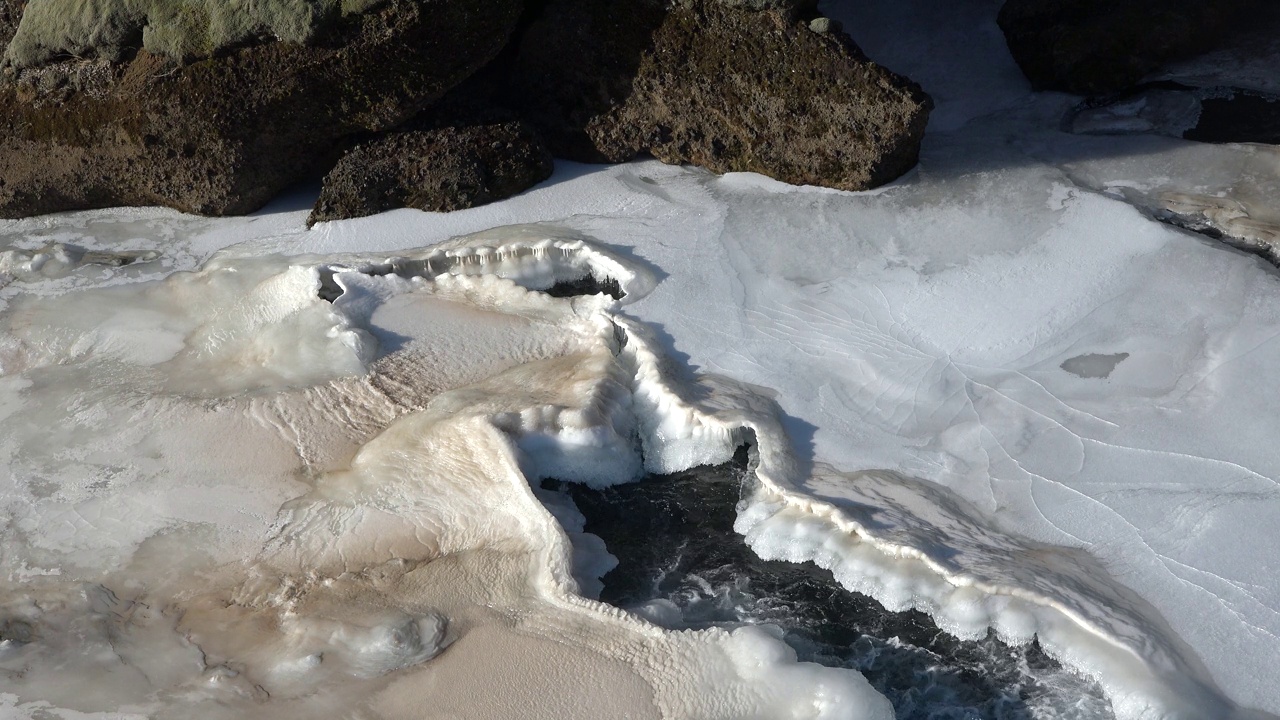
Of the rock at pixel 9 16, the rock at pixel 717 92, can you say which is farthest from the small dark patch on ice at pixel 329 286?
the rock at pixel 9 16

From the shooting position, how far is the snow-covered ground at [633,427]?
12.0 ft

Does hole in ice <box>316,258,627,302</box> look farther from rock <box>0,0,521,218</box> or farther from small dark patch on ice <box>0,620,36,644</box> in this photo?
small dark patch on ice <box>0,620,36,644</box>

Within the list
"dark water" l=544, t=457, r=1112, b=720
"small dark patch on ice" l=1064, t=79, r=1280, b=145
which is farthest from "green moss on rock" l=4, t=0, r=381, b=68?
"small dark patch on ice" l=1064, t=79, r=1280, b=145

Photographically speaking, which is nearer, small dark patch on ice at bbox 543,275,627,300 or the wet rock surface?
small dark patch on ice at bbox 543,275,627,300

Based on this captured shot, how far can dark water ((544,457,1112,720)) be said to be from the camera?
11.6 feet

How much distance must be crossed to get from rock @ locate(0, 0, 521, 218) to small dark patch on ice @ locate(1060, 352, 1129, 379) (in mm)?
3329

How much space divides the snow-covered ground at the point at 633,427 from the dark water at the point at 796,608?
0.08 m

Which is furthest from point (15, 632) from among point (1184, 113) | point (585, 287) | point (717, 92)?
point (1184, 113)

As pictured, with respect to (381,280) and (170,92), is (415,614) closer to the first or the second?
(381,280)

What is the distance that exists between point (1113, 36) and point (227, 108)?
15.7 ft

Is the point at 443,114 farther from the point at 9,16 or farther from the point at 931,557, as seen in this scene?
the point at 931,557

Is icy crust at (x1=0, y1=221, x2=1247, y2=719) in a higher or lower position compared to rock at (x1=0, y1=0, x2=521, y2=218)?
lower

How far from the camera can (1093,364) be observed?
4609 mm

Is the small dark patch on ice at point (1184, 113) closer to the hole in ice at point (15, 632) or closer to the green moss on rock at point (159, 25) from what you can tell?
the green moss on rock at point (159, 25)
